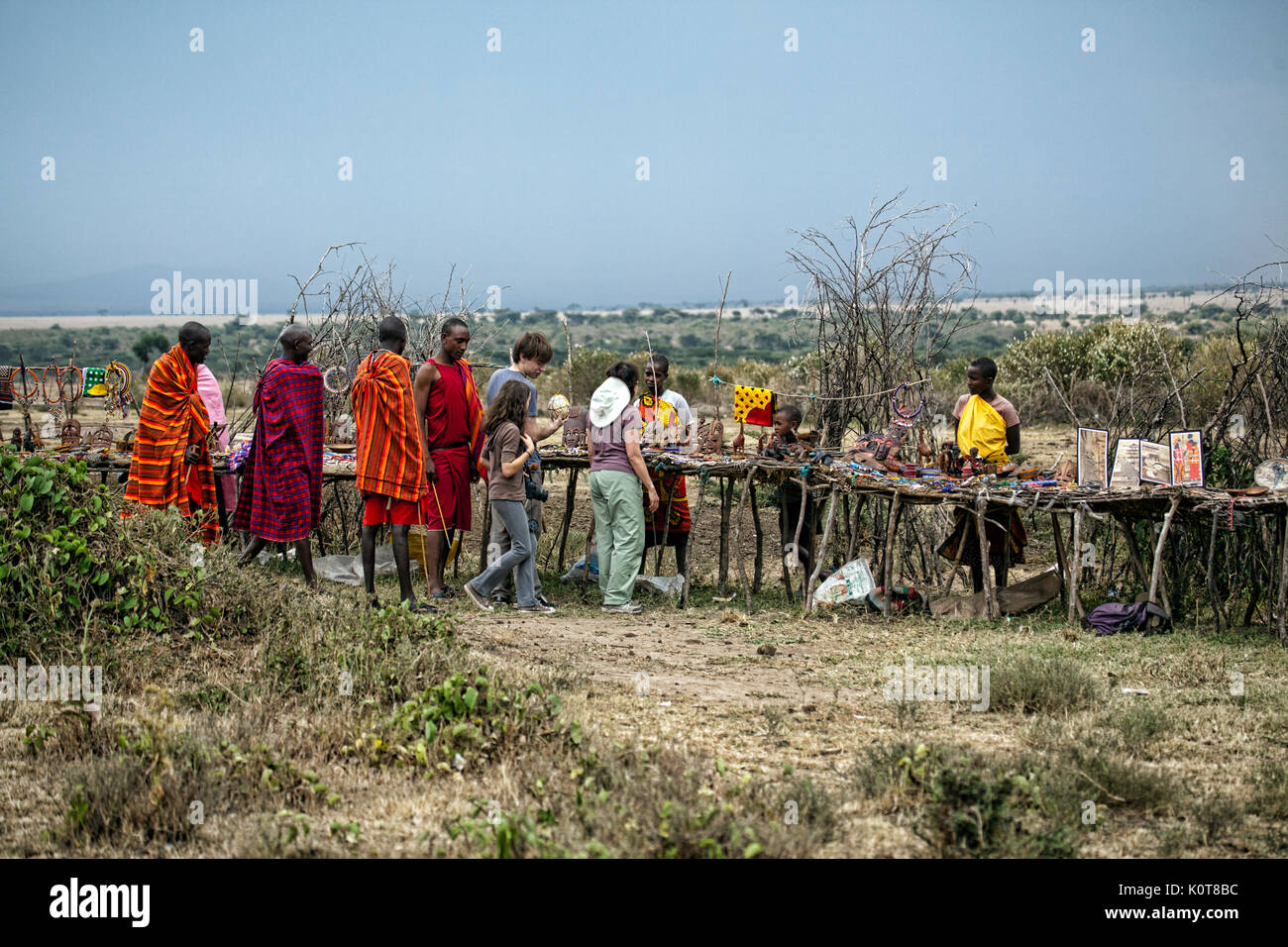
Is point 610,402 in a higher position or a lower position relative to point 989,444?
higher

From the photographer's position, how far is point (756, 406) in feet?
25.2

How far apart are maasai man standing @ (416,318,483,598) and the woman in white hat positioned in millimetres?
803

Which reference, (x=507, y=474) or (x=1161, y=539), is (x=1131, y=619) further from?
(x=507, y=474)

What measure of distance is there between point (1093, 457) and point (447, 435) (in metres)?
4.17

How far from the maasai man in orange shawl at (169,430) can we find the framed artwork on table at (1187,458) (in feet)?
20.2

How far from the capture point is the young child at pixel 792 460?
24.7ft

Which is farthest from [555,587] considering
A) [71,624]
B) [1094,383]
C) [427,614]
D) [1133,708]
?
[1094,383]

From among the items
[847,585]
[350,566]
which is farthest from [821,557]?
[350,566]

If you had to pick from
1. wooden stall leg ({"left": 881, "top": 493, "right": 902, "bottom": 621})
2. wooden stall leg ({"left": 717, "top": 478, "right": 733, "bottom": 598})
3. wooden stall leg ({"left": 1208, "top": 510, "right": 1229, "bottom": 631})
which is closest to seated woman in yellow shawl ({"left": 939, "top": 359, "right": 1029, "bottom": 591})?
wooden stall leg ({"left": 881, "top": 493, "right": 902, "bottom": 621})

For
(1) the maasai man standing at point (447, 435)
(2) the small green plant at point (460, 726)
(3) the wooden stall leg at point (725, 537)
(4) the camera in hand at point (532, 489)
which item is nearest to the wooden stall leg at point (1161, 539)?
(3) the wooden stall leg at point (725, 537)

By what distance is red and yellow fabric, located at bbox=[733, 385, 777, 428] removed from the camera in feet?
25.0

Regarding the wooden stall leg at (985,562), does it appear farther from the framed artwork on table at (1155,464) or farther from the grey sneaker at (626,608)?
the grey sneaker at (626,608)

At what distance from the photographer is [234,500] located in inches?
338

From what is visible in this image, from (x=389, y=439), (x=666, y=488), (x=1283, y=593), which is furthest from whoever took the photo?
(x=666, y=488)
